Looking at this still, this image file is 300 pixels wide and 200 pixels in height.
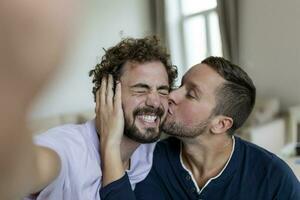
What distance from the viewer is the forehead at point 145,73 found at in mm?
1251

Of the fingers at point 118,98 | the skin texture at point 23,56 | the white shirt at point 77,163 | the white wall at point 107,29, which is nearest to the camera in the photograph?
the skin texture at point 23,56

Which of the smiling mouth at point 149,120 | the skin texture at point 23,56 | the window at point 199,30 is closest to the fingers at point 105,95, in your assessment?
the smiling mouth at point 149,120

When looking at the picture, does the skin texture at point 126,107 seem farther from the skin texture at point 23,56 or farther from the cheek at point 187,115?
the skin texture at point 23,56

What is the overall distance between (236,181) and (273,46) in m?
2.59

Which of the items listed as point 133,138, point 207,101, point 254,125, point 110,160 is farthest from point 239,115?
point 254,125

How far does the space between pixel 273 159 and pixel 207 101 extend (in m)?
0.28

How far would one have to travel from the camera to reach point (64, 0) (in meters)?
0.21

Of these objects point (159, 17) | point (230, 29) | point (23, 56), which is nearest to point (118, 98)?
point (23, 56)

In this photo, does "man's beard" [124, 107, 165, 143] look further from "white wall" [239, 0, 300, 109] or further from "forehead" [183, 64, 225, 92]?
"white wall" [239, 0, 300, 109]

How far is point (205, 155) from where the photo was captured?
49.8 inches

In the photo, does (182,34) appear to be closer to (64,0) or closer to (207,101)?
(207,101)

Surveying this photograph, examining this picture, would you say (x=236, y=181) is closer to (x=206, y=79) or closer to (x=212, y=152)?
(x=212, y=152)

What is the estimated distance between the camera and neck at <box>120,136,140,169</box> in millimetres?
1193

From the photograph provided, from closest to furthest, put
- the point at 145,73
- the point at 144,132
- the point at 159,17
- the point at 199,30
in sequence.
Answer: the point at 144,132 → the point at 145,73 → the point at 199,30 → the point at 159,17
